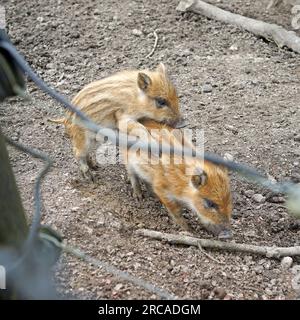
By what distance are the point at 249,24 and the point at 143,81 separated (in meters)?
2.50

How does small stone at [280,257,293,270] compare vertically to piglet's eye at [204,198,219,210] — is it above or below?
below

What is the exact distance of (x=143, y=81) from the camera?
500 cm

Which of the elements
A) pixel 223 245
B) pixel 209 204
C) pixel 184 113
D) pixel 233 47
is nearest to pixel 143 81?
pixel 184 113

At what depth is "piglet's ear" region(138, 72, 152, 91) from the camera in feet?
16.4

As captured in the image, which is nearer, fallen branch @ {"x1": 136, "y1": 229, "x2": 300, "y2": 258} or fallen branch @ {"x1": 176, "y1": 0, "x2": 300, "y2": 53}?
fallen branch @ {"x1": 136, "y1": 229, "x2": 300, "y2": 258}

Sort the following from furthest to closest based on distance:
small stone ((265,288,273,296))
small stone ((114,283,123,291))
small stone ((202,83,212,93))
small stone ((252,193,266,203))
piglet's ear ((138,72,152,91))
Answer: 1. small stone ((202,83,212,93))
2. piglet's ear ((138,72,152,91))
3. small stone ((252,193,266,203))
4. small stone ((265,288,273,296))
5. small stone ((114,283,123,291))

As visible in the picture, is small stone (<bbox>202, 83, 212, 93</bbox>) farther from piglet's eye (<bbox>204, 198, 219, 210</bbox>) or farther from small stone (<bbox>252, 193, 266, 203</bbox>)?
piglet's eye (<bbox>204, 198, 219, 210</bbox>)

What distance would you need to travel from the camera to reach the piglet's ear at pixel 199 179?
4320mm

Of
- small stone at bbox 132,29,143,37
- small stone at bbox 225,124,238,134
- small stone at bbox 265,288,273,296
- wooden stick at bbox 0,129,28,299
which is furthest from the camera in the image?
small stone at bbox 132,29,143,37

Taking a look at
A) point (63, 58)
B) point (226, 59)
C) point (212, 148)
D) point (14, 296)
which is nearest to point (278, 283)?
point (212, 148)

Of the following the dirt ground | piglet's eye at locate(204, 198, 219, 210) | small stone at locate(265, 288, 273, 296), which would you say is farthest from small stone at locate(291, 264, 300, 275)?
piglet's eye at locate(204, 198, 219, 210)

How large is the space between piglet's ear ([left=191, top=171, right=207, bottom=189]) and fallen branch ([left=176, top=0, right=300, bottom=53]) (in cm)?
288

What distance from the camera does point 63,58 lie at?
6.67 m

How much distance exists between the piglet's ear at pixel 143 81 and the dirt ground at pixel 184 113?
0.69m
